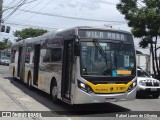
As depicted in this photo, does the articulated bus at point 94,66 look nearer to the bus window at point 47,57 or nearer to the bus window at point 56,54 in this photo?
the bus window at point 56,54

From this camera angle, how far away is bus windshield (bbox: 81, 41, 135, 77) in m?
11.2

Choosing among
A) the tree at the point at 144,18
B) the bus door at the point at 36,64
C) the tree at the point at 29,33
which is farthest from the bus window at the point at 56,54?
the tree at the point at 29,33

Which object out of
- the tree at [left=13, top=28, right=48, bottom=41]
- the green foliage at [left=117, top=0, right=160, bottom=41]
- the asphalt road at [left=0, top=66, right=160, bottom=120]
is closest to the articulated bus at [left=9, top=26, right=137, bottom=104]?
the asphalt road at [left=0, top=66, right=160, bottom=120]

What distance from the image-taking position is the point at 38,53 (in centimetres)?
1736

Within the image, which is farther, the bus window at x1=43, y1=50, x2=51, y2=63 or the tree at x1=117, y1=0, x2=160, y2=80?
the tree at x1=117, y1=0, x2=160, y2=80

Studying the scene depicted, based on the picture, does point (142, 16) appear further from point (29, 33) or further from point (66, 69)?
point (29, 33)

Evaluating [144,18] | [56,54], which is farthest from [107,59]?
[144,18]

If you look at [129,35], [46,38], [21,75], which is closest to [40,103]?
[46,38]

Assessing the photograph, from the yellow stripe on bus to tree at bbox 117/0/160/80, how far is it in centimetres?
1166

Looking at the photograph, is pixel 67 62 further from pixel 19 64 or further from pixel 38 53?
pixel 19 64

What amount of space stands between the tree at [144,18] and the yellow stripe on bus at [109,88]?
11.7 metres

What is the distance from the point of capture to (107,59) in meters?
11.4

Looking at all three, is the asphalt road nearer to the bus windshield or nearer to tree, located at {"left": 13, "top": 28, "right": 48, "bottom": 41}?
the bus windshield

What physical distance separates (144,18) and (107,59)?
11.9 metres
